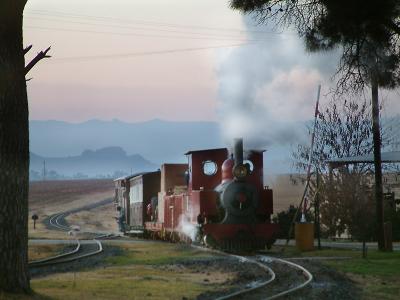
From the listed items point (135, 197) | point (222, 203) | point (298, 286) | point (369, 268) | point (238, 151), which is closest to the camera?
point (298, 286)

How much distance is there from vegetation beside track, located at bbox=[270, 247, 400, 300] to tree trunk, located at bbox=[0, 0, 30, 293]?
5.65 m

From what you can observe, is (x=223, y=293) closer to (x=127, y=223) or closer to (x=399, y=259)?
(x=399, y=259)

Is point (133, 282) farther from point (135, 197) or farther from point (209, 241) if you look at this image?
point (135, 197)

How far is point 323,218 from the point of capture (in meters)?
30.4

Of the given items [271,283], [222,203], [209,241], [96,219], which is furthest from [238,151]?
[96,219]

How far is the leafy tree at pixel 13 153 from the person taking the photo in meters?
10.5

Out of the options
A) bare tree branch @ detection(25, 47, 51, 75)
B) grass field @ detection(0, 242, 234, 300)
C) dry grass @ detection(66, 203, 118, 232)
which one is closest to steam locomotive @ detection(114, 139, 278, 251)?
grass field @ detection(0, 242, 234, 300)

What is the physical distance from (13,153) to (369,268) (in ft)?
29.3

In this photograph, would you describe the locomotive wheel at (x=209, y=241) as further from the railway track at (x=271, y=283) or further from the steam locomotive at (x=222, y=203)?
the railway track at (x=271, y=283)

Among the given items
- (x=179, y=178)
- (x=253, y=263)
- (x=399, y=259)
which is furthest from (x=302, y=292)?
(x=179, y=178)

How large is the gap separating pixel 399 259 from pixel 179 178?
9912 mm

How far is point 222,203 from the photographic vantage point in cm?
2030

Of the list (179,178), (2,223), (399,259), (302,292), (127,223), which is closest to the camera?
(2,223)

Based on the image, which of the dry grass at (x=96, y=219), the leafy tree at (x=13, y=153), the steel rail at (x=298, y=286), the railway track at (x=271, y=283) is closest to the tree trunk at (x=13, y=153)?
the leafy tree at (x=13, y=153)
